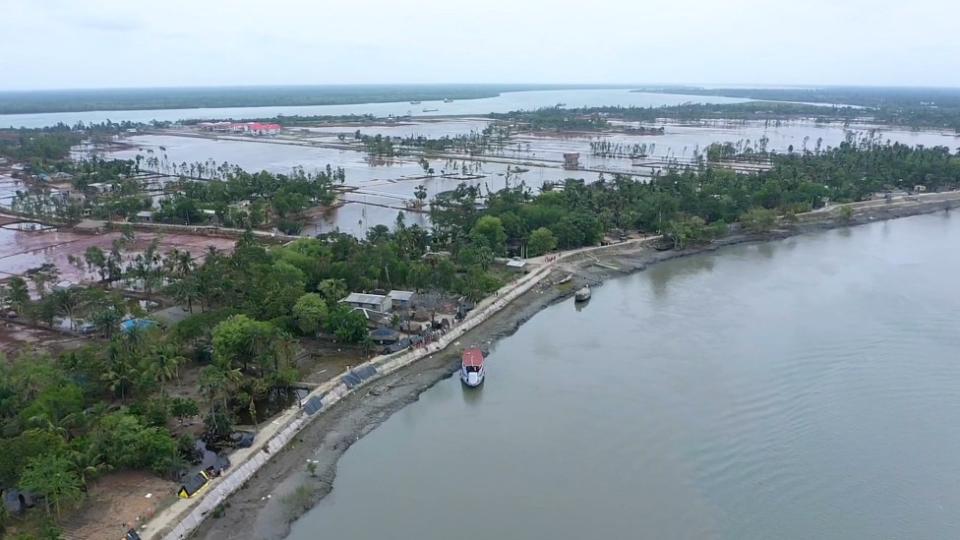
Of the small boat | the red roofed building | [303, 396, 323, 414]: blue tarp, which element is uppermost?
the red roofed building

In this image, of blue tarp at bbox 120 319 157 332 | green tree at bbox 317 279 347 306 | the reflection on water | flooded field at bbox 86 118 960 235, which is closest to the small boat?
the reflection on water

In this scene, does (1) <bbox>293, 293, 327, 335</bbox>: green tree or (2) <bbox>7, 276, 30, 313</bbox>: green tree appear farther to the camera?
(2) <bbox>7, 276, 30, 313</bbox>: green tree

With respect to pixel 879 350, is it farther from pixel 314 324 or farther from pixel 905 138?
pixel 905 138

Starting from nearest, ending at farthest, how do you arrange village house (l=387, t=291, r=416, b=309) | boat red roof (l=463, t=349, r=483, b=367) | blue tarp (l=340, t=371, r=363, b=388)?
blue tarp (l=340, t=371, r=363, b=388), boat red roof (l=463, t=349, r=483, b=367), village house (l=387, t=291, r=416, b=309)

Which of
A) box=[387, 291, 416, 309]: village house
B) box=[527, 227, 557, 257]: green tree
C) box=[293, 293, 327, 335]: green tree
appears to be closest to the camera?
box=[293, 293, 327, 335]: green tree

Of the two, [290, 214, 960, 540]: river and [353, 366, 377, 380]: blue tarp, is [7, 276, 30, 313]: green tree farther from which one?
[290, 214, 960, 540]: river

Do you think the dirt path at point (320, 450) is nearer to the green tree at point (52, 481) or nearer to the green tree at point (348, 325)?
the green tree at point (348, 325)

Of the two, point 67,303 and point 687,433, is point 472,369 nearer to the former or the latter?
point 687,433

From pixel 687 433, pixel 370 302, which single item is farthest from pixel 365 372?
pixel 687 433
